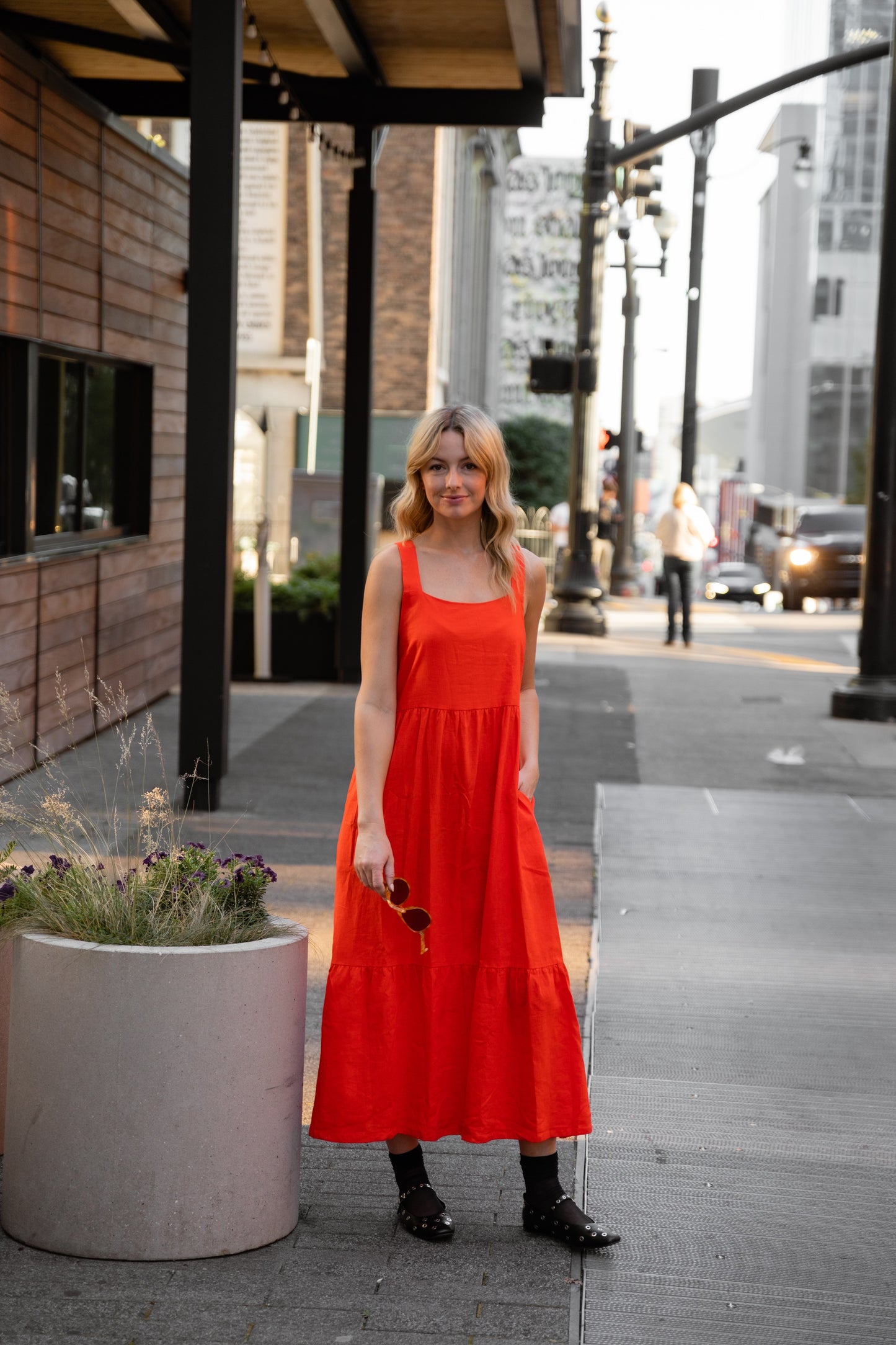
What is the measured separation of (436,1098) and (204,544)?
506cm

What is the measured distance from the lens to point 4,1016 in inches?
159

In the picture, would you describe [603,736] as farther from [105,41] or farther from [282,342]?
[282,342]

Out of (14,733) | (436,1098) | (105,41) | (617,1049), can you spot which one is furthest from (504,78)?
(436,1098)

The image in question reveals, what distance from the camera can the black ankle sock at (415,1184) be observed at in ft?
12.7

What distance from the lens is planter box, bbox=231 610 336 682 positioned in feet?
47.5

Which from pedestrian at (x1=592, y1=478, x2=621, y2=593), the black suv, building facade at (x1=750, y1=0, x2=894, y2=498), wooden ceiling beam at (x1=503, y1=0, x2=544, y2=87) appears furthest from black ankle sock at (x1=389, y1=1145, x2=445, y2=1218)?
building facade at (x1=750, y1=0, x2=894, y2=498)

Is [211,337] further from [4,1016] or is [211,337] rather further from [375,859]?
[375,859]

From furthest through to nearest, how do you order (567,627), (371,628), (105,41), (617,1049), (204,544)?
(567,627), (105,41), (204,544), (617,1049), (371,628)

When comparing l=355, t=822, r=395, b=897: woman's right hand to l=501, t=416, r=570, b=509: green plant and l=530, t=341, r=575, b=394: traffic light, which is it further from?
l=501, t=416, r=570, b=509: green plant

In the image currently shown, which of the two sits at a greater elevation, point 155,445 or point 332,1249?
point 155,445

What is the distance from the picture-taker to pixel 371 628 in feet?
12.6

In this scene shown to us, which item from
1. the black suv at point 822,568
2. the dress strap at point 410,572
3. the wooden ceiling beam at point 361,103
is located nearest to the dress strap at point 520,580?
the dress strap at point 410,572

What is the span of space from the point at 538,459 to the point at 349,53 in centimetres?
4406

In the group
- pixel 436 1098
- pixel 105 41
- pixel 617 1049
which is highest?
pixel 105 41
